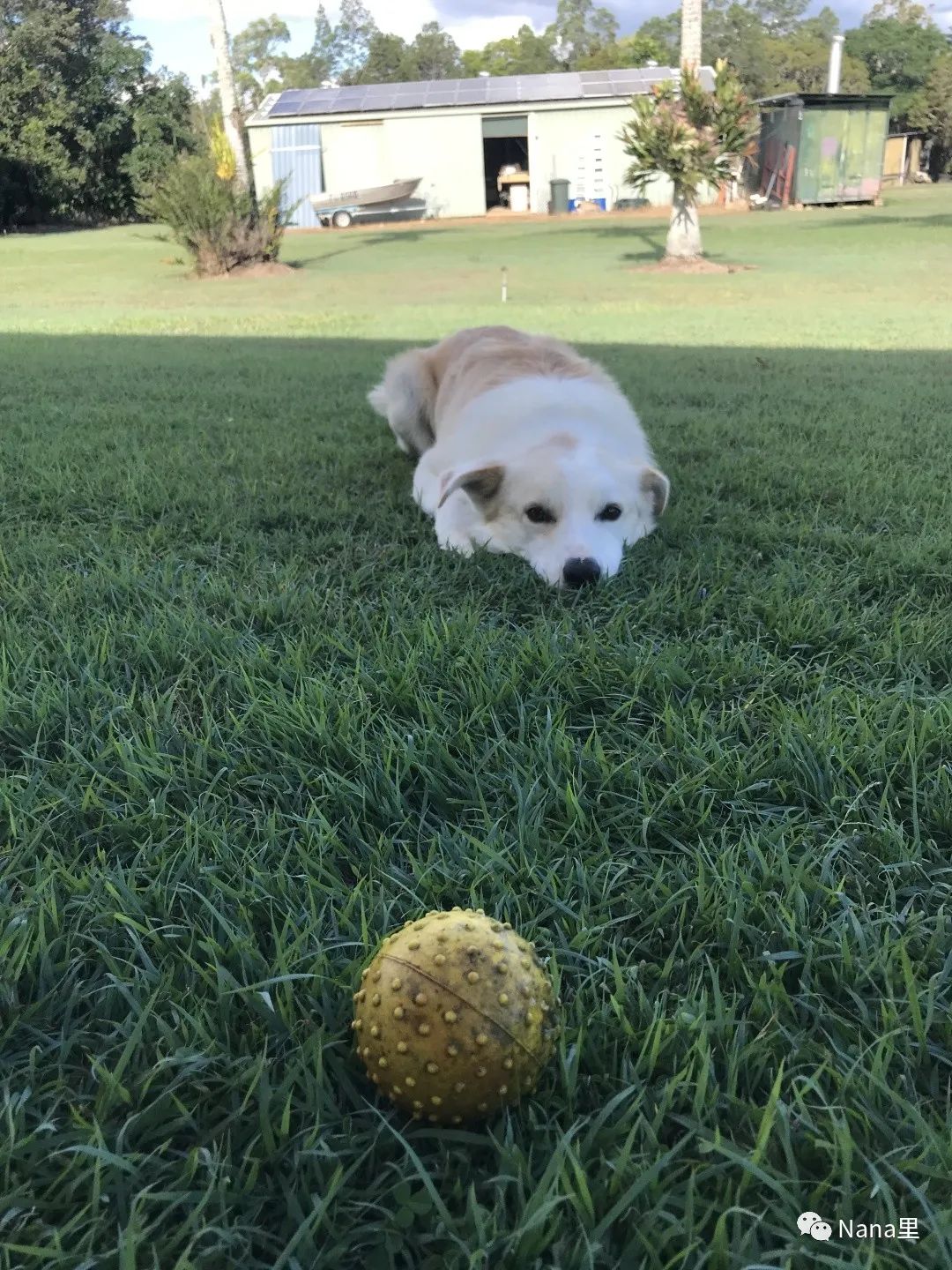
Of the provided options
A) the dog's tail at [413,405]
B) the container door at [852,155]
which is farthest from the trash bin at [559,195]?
the dog's tail at [413,405]

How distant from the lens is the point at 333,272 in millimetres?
19953

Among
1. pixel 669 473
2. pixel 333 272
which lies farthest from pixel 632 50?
pixel 669 473

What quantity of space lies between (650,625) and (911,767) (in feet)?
2.90

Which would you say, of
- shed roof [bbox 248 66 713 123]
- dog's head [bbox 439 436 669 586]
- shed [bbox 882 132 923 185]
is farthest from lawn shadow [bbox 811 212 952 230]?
dog's head [bbox 439 436 669 586]

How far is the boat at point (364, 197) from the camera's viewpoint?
35.3 m

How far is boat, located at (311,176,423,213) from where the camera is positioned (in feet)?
116

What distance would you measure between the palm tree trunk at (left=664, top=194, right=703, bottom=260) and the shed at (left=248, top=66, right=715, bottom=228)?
20020 mm

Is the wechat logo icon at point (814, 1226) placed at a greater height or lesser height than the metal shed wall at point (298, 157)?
lesser

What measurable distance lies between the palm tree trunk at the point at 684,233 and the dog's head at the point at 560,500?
17.6 meters

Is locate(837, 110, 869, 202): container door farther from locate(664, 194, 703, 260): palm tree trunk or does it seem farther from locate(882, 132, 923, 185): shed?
locate(664, 194, 703, 260): palm tree trunk

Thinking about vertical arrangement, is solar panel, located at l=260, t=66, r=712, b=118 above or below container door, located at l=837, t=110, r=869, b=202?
above

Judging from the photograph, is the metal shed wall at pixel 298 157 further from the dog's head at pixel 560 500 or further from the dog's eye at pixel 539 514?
the dog's eye at pixel 539 514

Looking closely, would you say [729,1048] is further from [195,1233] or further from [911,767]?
[911,767]

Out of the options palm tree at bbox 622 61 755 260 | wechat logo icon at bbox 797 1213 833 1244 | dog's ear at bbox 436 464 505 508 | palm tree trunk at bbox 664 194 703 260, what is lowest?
wechat logo icon at bbox 797 1213 833 1244
